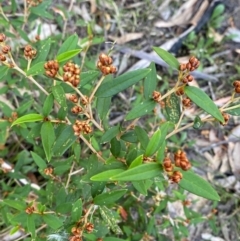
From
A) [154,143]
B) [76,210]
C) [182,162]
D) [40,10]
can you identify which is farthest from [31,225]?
[40,10]

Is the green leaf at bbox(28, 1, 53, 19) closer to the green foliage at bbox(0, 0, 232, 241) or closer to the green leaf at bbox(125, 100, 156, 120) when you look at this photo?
the green foliage at bbox(0, 0, 232, 241)

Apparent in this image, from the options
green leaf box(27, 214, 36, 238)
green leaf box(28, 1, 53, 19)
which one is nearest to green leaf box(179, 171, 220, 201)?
green leaf box(27, 214, 36, 238)

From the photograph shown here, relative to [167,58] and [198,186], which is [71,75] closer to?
[167,58]

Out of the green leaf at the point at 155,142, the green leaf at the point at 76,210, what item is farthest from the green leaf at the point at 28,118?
the green leaf at the point at 155,142

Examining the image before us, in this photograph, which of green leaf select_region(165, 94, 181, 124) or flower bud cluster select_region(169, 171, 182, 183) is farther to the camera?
green leaf select_region(165, 94, 181, 124)

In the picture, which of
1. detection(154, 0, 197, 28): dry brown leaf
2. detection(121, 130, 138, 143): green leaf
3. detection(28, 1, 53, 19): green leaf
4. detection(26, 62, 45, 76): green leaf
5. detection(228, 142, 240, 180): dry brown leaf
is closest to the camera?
detection(26, 62, 45, 76): green leaf

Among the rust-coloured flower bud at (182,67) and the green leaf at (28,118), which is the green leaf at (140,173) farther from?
the green leaf at (28,118)
